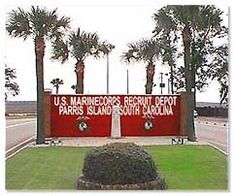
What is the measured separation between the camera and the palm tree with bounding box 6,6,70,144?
9.10 m

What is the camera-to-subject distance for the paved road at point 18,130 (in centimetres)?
843

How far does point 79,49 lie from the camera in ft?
30.0

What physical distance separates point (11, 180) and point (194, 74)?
350 centimetres

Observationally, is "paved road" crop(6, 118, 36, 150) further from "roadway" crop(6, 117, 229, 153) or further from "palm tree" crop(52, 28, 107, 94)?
"palm tree" crop(52, 28, 107, 94)

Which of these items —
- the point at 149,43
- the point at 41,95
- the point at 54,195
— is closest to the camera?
the point at 54,195

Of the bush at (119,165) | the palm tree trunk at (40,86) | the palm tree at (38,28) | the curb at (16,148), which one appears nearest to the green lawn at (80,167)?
the curb at (16,148)

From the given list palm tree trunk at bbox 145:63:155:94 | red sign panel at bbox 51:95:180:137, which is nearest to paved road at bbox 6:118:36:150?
red sign panel at bbox 51:95:180:137

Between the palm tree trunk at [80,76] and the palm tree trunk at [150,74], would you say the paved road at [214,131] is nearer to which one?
the palm tree trunk at [150,74]

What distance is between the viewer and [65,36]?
9.30 metres

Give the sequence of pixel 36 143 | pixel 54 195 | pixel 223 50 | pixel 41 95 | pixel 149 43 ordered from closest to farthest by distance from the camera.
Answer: pixel 54 195
pixel 223 50
pixel 149 43
pixel 36 143
pixel 41 95

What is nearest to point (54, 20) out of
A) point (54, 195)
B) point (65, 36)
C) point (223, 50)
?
point (65, 36)

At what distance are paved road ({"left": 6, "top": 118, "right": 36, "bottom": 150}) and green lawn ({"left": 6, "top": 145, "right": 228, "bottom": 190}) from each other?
22 cm
